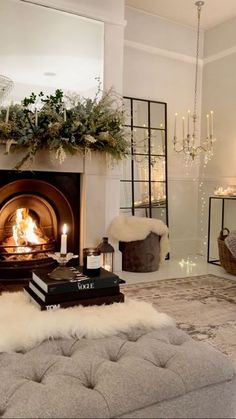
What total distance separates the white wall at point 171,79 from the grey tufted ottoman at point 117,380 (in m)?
4.28

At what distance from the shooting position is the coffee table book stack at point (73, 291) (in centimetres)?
173

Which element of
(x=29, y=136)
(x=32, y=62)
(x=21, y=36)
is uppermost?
(x=21, y=36)

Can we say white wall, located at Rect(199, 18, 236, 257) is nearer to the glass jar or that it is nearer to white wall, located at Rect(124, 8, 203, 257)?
white wall, located at Rect(124, 8, 203, 257)

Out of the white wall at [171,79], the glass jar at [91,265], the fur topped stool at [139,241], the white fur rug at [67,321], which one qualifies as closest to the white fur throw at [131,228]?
the fur topped stool at [139,241]

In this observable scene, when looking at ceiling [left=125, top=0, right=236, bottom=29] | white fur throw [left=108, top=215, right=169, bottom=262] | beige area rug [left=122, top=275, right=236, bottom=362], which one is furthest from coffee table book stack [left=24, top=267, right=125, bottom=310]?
ceiling [left=125, top=0, right=236, bottom=29]

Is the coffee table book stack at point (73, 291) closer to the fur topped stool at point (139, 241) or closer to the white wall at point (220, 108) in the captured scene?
the fur topped stool at point (139, 241)

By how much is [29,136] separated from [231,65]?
10.7 feet

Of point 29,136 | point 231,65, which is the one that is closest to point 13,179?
point 29,136

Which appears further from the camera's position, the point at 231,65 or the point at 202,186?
the point at 202,186

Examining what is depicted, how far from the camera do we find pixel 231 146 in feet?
17.5

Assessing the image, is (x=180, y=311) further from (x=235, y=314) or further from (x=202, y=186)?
(x=202, y=186)

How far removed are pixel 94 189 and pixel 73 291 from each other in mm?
2462

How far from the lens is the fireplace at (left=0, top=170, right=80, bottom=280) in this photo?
12.2 ft

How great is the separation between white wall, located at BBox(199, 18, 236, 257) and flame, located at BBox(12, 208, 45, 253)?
277cm
